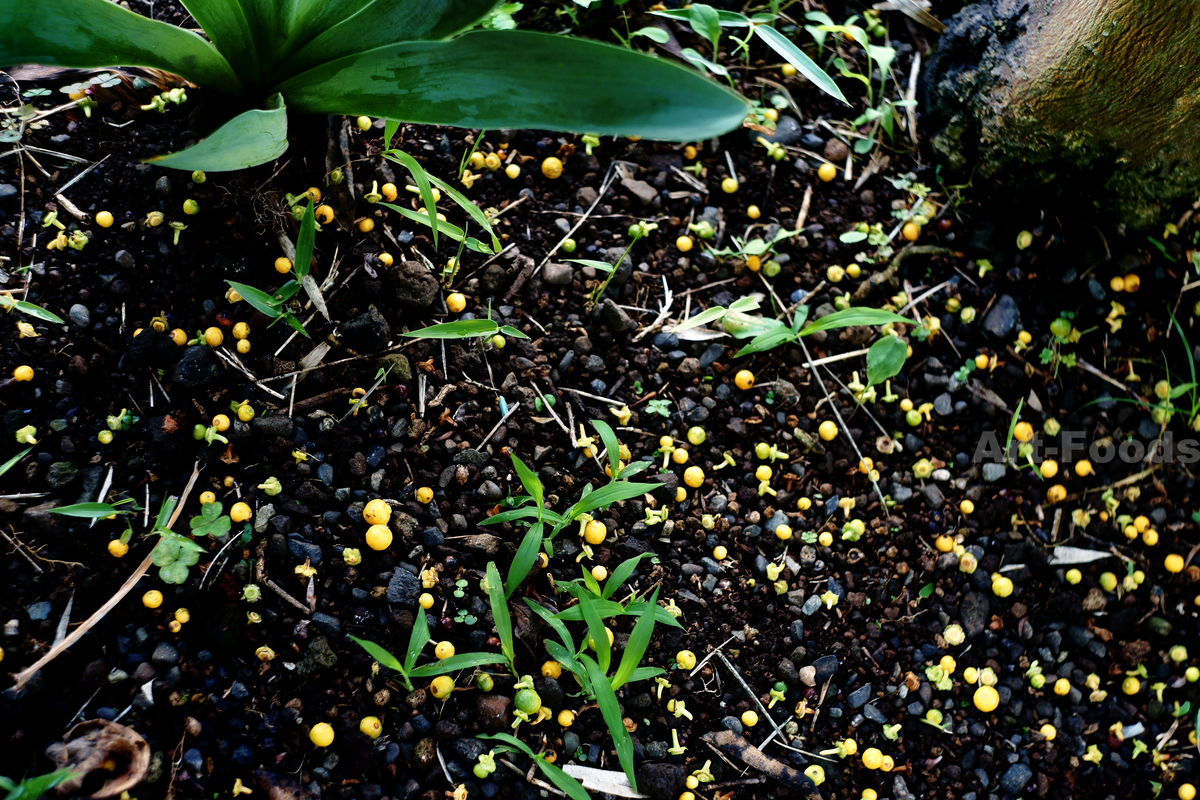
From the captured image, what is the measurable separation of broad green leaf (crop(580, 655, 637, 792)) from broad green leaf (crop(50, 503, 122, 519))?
0.90m

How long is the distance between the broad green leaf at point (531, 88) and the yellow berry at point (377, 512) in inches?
28.0

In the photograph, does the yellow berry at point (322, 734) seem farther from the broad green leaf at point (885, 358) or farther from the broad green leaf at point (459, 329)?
the broad green leaf at point (885, 358)

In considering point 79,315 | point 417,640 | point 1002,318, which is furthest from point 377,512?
point 1002,318

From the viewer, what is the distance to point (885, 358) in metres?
1.78

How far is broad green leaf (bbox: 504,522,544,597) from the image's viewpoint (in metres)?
1.45

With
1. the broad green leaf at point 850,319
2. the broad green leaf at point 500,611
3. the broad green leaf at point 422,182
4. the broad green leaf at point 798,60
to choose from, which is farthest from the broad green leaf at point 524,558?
the broad green leaf at point 798,60

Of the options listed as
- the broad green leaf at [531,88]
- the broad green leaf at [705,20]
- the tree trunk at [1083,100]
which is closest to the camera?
the broad green leaf at [531,88]

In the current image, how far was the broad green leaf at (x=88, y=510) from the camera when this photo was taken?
1.35m

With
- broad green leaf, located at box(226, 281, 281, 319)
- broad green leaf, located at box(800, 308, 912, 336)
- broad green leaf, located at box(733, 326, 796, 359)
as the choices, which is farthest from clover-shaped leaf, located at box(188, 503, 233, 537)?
broad green leaf, located at box(800, 308, 912, 336)

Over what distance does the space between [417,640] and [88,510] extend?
2.04ft

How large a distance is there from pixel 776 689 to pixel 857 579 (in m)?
0.32

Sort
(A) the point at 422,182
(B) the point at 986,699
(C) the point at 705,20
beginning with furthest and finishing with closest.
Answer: (C) the point at 705,20
(B) the point at 986,699
(A) the point at 422,182

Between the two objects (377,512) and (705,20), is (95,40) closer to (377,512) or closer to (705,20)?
(377,512)

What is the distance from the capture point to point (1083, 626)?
1811 mm
